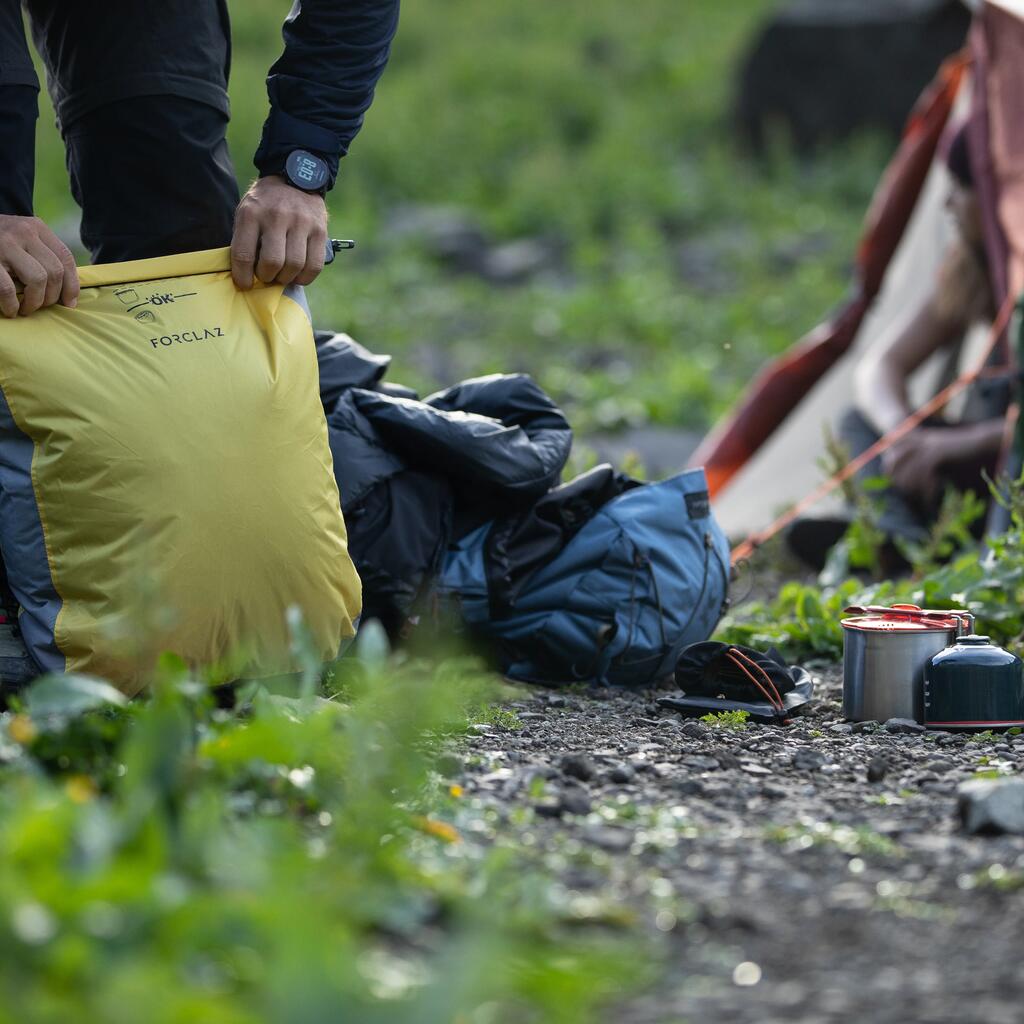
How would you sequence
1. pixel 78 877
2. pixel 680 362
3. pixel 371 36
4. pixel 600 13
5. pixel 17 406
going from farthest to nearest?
pixel 600 13 → pixel 680 362 → pixel 371 36 → pixel 17 406 → pixel 78 877

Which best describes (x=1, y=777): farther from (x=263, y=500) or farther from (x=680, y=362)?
(x=680, y=362)

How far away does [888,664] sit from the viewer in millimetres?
2760

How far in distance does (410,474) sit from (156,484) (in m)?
0.71

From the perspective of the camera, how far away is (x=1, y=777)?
5.97 ft

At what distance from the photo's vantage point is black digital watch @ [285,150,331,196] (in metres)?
2.79

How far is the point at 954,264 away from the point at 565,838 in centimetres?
354

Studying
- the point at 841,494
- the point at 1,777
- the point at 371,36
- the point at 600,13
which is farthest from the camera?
the point at 600,13

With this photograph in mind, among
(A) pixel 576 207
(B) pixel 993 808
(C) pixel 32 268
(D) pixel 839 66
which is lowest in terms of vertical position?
(B) pixel 993 808

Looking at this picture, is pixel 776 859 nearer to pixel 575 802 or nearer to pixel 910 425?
pixel 575 802

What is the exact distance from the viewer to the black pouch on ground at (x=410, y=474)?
2973 millimetres

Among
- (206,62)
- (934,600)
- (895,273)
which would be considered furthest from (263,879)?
(895,273)

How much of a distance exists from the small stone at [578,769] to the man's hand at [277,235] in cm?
102

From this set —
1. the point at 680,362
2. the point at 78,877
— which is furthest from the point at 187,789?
the point at 680,362

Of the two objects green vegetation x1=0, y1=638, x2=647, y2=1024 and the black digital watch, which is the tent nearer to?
the black digital watch
